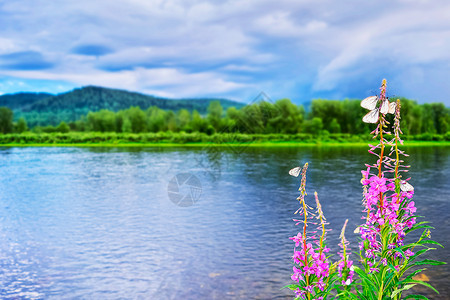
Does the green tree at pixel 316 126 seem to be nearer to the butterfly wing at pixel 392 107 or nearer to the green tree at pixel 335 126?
the green tree at pixel 335 126

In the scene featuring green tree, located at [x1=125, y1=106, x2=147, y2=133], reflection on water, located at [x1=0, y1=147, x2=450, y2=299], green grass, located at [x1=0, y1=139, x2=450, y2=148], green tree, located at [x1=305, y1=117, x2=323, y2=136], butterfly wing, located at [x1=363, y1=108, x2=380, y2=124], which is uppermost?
green tree, located at [x1=125, y1=106, x2=147, y2=133]

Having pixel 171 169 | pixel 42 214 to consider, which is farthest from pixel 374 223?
pixel 171 169

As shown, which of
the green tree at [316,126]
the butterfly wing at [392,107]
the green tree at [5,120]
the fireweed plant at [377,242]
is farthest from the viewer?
the green tree at [5,120]

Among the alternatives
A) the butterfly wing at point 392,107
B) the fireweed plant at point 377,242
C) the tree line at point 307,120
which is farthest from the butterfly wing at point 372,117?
the tree line at point 307,120

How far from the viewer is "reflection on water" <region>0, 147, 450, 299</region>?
11430 mm

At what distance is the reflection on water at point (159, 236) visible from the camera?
1143 centimetres

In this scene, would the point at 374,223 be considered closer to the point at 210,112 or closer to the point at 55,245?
the point at 55,245

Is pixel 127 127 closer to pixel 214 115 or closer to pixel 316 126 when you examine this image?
pixel 214 115

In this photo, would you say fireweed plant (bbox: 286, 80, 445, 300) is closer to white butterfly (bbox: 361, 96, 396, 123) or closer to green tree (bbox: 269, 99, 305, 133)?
white butterfly (bbox: 361, 96, 396, 123)

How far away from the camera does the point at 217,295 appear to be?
10.7m

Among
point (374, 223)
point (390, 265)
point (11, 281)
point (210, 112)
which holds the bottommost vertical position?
point (11, 281)

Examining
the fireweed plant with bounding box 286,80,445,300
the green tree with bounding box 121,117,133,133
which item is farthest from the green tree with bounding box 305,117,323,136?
the fireweed plant with bounding box 286,80,445,300

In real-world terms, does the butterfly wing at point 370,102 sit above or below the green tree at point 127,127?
below

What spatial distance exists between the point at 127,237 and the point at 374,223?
40.3 feet
